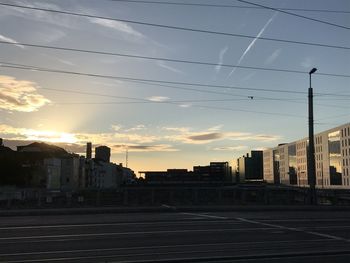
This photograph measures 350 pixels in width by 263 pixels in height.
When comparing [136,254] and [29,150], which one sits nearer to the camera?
[136,254]

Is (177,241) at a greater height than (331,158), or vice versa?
(331,158)

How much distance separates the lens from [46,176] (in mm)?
116625

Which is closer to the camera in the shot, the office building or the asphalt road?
the asphalt road

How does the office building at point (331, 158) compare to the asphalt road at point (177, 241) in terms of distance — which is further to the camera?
the office building at point (331, 158)

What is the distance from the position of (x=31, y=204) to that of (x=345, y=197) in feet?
92.0

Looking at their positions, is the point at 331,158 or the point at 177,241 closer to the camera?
the point at 177,241

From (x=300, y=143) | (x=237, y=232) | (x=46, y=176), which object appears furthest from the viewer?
(x=300, y=143)

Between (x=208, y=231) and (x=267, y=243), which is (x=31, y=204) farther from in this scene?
(x=267, y=243)

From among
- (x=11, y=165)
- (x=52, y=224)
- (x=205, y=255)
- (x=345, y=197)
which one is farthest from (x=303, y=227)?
(x=11, y=165)

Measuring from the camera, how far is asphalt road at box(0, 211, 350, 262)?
1187 cm

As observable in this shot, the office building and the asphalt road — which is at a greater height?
the office building

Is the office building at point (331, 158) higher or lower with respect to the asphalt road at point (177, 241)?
higher

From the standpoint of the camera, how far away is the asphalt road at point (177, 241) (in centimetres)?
1187

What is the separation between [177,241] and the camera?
1467 centimetres
